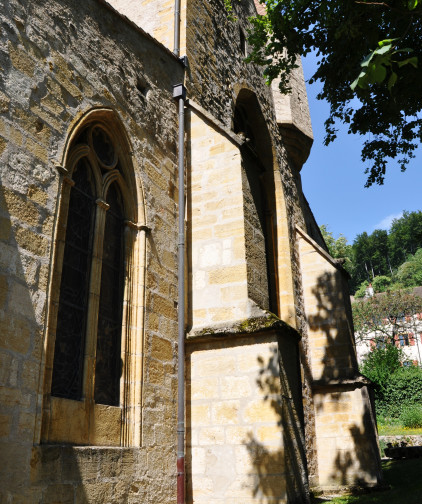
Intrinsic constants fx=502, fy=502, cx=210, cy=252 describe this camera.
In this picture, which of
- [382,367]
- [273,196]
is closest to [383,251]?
[382,367]

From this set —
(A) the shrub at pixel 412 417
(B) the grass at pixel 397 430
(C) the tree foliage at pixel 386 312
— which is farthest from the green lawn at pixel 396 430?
(C) the tree foliage at pixel 386 312

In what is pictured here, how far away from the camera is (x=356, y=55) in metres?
6.81

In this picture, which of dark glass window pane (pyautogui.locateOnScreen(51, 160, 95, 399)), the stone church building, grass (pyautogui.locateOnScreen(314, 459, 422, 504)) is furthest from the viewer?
grass (pyautogui.locateOnScreen(314, 459, 422, 504))

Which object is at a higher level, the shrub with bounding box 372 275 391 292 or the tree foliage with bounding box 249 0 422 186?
the shrub with bounding box 372 275 391 292

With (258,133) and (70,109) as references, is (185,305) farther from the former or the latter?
(258,133)

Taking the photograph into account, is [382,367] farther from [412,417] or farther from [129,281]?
[129,281]

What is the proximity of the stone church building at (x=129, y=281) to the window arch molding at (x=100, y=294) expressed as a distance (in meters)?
0.02

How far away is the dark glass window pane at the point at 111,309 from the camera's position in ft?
16.6

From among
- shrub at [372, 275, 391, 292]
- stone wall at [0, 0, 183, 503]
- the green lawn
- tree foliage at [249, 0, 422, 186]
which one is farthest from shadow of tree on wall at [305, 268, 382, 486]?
shrub at [372, 275, 391, 292]

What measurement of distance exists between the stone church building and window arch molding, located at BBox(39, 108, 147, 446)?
0.06 feet

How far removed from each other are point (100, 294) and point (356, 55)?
4.68m

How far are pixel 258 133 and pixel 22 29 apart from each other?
7.27 meters

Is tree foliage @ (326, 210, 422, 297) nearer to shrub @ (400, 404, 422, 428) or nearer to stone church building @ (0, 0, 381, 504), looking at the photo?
shrub @ (400, 404, 422, 428)

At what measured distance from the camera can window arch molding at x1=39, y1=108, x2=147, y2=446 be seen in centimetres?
437
